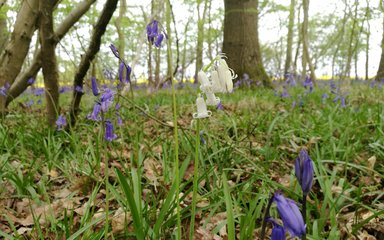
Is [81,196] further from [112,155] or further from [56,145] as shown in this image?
[56,145]

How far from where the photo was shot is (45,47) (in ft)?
11.4

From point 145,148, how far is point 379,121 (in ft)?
7.10

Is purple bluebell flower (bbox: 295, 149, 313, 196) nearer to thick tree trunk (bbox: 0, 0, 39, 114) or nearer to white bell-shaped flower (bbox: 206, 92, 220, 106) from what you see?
white bell-shaped flower (bbox: 206, 92, 220, 106)

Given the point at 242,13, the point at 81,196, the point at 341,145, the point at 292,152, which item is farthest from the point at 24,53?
the point at 242,13

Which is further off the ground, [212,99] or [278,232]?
[212,99]

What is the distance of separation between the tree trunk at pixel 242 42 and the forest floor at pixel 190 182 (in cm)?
479

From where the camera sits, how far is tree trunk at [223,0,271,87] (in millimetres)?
8859

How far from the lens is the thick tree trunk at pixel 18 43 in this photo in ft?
13.2

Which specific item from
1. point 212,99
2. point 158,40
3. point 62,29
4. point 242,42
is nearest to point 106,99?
point 158,40

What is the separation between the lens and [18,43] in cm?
414

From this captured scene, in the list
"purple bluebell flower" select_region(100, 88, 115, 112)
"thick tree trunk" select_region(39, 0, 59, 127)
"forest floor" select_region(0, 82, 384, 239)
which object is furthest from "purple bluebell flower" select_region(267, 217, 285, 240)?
→ "thick tree trunk" select_region(39, 0, 59, 127)

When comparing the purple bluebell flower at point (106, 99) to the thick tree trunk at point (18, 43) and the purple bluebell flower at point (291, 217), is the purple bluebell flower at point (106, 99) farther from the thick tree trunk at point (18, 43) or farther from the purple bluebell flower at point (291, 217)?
the thick tree trunk at point (18, 43)

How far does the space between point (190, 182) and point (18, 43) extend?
2.83m

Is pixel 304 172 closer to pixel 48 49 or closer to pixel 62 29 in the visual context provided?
pixel 48 49
